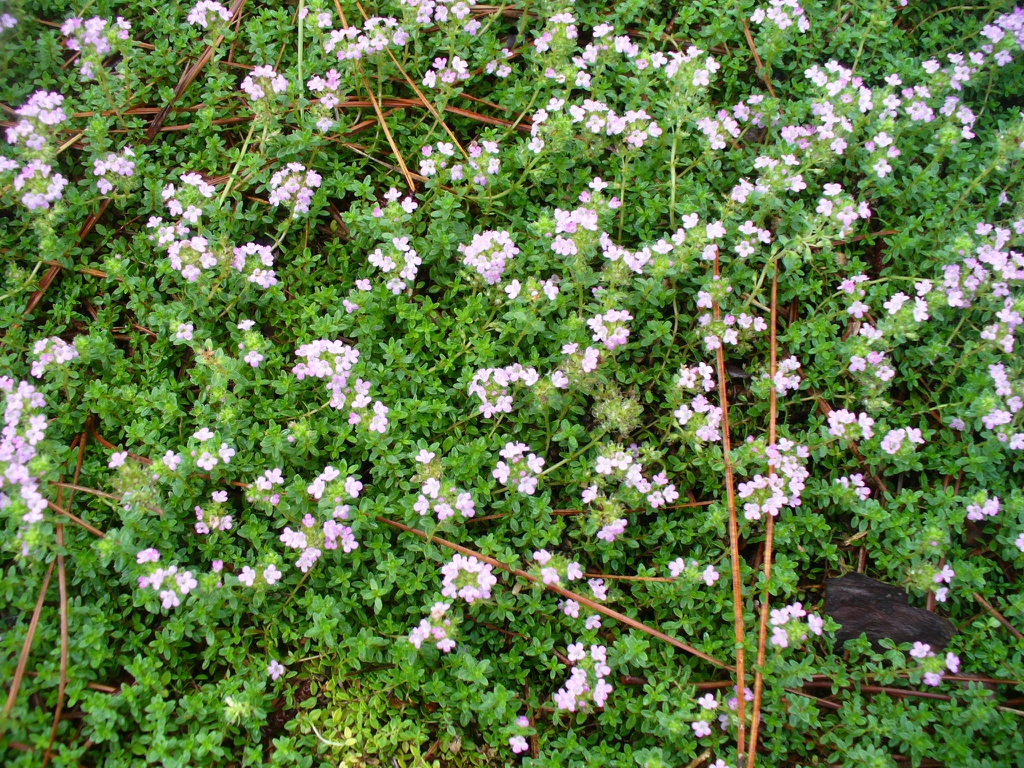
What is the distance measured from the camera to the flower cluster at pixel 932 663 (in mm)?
3381

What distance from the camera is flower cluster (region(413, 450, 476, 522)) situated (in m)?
3.44

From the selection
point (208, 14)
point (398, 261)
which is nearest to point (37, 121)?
point (208, 14)

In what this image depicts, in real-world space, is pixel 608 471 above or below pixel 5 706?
above

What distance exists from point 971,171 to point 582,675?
3830 mm

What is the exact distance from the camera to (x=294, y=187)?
13.5ft

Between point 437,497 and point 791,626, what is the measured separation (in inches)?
67.7

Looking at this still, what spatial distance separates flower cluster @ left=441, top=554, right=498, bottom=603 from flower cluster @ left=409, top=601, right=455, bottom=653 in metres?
0.08

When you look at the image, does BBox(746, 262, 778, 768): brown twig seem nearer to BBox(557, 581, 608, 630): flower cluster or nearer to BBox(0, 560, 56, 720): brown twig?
BBox(557, 581, 608, 630): flower cluster

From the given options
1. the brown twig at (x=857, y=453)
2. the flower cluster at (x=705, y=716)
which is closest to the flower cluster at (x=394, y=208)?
the brown twig at (x=857, y=453)

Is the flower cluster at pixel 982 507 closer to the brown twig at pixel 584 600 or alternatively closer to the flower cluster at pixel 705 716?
the brown twig at pixel 584 600

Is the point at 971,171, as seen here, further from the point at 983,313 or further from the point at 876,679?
the point at 876,679

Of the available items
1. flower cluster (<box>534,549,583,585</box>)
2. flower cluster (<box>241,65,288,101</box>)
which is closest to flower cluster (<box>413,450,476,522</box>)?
flower cluster (<box>534,549,583,585</box>)

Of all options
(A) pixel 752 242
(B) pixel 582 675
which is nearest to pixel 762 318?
(A) pixel 752 242

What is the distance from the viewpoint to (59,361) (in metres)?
3.65
